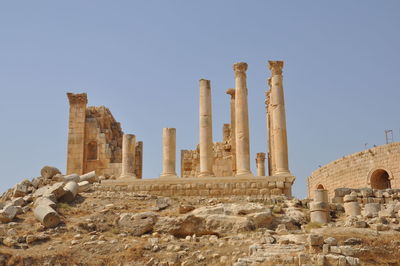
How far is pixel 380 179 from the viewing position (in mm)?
34812

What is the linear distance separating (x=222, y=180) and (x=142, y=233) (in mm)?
7907

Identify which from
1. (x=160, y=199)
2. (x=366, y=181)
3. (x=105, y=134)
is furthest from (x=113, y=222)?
(x=366, y=181)

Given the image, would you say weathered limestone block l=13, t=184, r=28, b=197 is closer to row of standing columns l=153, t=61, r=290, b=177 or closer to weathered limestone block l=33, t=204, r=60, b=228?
weathered limestone block l=33, t=204, r=60, b=228

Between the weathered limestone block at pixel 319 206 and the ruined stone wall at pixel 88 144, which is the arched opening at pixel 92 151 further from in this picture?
the weathered limestone block at pixel 319 206

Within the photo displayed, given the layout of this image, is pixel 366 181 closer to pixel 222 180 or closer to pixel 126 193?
pixel 222 180

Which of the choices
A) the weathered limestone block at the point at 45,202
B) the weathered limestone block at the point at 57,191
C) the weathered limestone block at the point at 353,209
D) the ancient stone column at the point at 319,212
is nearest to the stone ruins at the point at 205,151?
the weathered limestone block at the point at 57,191

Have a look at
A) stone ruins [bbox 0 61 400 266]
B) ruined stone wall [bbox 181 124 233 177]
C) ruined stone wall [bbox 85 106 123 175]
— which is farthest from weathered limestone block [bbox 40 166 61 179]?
ruined stone wall [bbox 181 124 233 177]

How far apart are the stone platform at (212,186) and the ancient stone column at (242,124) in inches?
46.6

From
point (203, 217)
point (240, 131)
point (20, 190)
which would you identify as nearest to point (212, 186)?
point (240, 131)

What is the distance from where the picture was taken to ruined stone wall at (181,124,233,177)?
33.3 metres

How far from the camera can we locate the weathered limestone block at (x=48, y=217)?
17938mm

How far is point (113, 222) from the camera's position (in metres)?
18.4

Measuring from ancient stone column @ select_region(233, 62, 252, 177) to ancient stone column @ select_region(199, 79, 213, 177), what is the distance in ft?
4.55

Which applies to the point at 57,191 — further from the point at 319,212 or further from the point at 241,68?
the point at 241,68
